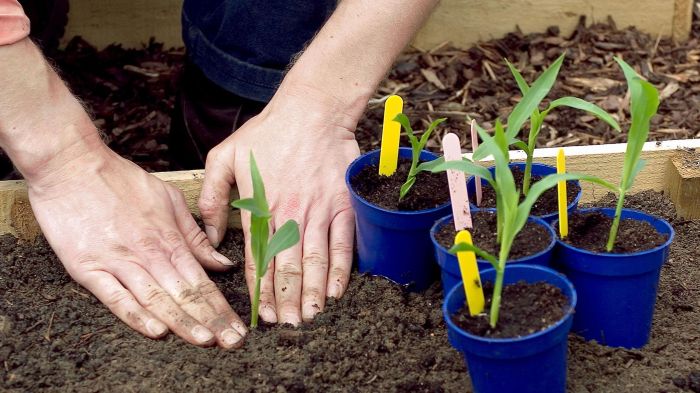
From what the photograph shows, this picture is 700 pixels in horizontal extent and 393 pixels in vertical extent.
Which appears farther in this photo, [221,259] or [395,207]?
[221,259]

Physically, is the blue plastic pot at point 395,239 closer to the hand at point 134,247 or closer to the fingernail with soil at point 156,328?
the hand at point 134,247

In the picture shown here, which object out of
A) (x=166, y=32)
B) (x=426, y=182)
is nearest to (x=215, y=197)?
(x=426, y=182)

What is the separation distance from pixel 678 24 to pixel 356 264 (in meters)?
1.58

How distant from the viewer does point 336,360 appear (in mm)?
1430

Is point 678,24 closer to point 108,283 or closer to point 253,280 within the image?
point 253,280

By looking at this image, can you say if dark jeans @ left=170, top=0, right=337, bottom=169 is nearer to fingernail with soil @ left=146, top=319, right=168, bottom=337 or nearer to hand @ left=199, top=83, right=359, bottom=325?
hand @ left=199, top=83, right=359, bottom=325

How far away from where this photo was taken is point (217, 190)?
1.76m

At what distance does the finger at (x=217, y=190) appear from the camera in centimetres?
175

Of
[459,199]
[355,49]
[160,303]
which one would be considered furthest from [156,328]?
[355,49]


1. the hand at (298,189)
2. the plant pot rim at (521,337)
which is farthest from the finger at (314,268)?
the plant pot rim at (521,337)

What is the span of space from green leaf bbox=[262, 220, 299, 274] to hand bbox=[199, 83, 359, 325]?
0.64 feet

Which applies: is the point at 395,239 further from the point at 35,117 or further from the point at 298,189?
the point at 35,117

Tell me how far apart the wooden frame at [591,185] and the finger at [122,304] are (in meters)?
0.26

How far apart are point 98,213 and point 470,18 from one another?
1.52m
